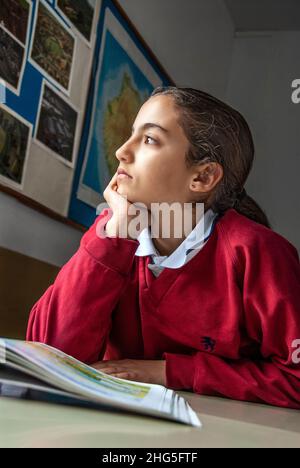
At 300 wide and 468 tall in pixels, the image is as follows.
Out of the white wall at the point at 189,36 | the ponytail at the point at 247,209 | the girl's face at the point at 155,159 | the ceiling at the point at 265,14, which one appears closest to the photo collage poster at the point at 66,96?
the white wall at the point at 189,36

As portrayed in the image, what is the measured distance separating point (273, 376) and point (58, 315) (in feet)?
1.35

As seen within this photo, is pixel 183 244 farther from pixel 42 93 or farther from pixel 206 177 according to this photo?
pixel 42 93

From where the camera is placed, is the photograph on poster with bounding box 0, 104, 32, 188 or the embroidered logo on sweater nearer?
the embroidered logo on sweater

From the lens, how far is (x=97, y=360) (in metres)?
1.25

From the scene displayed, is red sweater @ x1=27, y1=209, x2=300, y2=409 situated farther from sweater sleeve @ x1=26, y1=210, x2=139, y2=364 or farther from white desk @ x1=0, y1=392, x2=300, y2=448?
white desk @ x1=0, y1=392, x2=300, y2=448

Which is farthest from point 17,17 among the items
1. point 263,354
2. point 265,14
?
point 265,14

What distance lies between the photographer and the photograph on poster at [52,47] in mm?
1709

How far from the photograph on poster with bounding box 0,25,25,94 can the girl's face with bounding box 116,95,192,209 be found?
1.53 feet

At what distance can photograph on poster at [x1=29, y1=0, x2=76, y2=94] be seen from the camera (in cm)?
171

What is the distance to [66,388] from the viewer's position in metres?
0.64

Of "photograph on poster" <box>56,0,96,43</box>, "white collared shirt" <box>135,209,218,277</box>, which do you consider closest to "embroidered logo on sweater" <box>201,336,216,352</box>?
"white collared shirt" <box>135,209,218,277</box>
